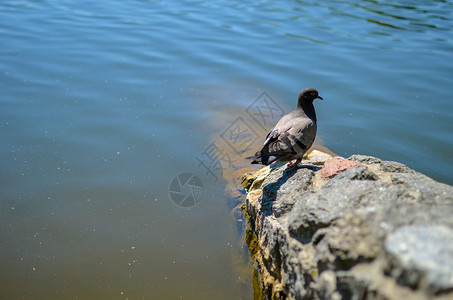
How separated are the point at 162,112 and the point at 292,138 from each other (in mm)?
4636

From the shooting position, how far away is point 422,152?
320 inches

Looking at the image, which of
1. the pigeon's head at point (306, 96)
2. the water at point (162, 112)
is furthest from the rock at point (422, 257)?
the pigeon's head at point (306, 96)

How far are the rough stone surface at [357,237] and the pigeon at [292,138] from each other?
29cm

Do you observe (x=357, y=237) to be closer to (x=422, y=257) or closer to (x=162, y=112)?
(x=422, y=257)

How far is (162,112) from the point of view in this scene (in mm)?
8977

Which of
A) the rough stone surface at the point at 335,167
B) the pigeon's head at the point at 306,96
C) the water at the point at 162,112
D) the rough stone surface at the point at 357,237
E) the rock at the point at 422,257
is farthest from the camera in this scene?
the pigeon's head at the point at 306,96

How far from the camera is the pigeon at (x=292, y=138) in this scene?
16.0ft

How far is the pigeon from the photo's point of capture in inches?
192

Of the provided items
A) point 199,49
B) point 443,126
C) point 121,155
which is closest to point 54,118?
point 121,155

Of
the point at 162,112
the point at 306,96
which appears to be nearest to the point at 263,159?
the point at 306,96

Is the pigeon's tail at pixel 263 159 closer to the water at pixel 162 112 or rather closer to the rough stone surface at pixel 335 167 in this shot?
the rough stone surface at pixel 335 167

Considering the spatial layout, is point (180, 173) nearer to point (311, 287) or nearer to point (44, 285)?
point (44, 285)

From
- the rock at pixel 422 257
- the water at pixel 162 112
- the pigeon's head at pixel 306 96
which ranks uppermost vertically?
the pigeon's head at pixel 306 96

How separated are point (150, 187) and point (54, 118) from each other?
321cm
